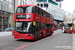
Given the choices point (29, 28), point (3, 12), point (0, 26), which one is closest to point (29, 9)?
point (29, 28)

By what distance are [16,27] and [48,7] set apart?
6752 cm

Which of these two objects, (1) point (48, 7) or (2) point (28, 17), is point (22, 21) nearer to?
(2) point (28, 17)

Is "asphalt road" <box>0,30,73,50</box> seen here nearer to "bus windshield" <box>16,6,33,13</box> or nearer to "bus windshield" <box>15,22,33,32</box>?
"bus windshield" <box>15,22,33,32</box>

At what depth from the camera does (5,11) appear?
3186 centimetres

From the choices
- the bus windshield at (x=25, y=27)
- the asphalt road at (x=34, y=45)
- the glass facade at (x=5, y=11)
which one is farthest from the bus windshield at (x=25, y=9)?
the glass facade at (x=5, y=11)

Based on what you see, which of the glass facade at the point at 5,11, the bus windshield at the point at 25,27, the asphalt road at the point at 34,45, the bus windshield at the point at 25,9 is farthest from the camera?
the glass facade at the point at 5,11

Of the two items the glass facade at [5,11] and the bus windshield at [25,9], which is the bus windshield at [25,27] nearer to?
the bus windshield at [25,9]

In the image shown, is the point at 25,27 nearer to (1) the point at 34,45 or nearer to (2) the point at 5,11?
(1) the point at 34,45

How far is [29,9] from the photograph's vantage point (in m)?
14.0

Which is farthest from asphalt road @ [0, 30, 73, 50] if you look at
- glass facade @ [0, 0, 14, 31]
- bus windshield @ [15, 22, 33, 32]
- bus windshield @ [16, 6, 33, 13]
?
glass facade @ [0, 0, 14, 31]

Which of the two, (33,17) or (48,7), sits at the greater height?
(48,7)

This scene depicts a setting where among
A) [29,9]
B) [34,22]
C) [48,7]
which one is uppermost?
[48,7]

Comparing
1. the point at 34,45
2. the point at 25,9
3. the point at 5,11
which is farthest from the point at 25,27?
the point at 5,11

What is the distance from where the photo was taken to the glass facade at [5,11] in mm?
28812
